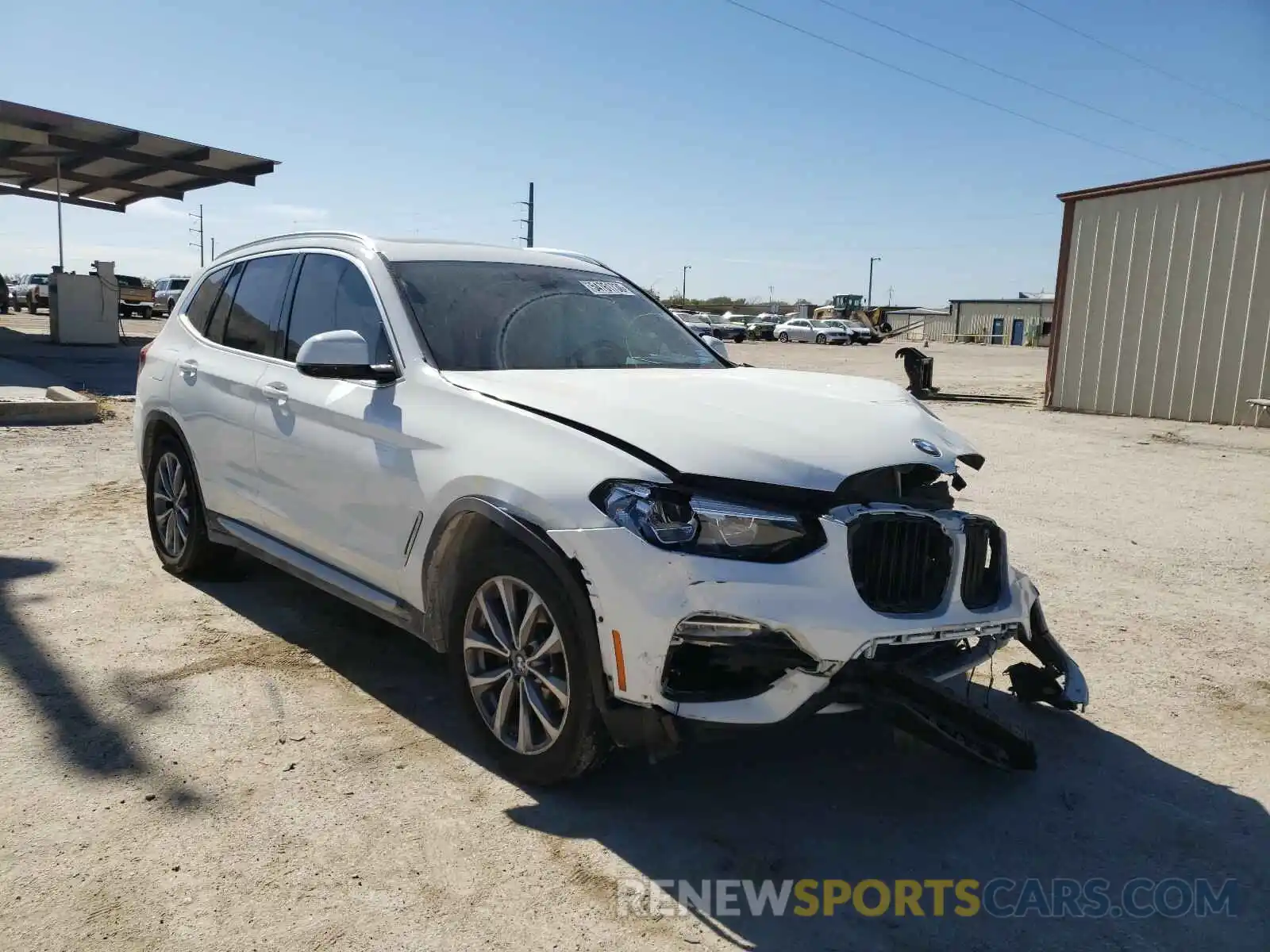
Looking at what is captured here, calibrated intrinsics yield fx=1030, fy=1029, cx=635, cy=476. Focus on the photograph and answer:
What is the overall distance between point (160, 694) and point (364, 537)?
3.47 ft

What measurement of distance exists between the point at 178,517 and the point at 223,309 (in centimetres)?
115

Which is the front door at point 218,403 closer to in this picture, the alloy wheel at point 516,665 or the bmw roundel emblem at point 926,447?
the alloy wheel at point 516,665

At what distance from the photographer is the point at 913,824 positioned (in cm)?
315

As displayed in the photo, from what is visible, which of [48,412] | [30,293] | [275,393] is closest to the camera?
[275,393]

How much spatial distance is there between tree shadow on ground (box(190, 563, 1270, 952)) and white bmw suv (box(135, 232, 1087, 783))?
22cm

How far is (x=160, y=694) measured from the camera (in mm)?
4008

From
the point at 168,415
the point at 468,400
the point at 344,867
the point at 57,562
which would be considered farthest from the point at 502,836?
the point at 57,562

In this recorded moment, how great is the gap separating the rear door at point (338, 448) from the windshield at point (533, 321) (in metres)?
0.20

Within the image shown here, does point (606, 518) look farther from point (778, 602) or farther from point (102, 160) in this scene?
point (102, 160)

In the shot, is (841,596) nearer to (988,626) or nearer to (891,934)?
(988,626)

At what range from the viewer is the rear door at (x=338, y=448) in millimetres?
3686

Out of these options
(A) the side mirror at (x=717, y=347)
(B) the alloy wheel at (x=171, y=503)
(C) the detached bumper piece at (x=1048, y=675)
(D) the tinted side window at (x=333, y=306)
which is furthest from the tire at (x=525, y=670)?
(B) the alloy wheel at (x=171, y=503)

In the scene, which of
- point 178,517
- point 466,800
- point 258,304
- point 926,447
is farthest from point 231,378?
point 926,447

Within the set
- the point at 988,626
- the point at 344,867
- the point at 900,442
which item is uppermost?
the point at 900,442
